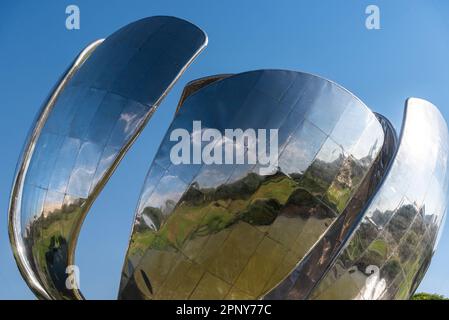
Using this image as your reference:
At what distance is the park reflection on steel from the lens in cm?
1064

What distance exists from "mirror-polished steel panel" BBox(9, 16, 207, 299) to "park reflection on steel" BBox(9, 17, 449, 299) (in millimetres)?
23

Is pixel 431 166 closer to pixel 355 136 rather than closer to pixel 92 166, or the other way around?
pixel 355 136

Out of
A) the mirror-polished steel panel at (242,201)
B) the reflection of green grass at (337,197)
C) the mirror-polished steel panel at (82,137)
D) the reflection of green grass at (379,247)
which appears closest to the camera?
the mirror-polished steel panel at (242,201)

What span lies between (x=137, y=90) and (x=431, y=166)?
5.04 metres

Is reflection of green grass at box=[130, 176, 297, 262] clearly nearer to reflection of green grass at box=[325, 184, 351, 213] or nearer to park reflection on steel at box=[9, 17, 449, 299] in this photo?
park reflection on steel at box=[9, 17, 449, 299]

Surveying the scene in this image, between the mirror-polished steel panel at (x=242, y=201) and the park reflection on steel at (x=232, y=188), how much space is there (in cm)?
2

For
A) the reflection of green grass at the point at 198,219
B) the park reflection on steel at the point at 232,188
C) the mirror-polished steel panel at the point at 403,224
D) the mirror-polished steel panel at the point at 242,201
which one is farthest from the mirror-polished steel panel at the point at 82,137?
the mirror-polished steel panel at the point at 403,224

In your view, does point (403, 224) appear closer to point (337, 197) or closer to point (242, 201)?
point (337, 197)

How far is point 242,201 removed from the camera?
35.1ft

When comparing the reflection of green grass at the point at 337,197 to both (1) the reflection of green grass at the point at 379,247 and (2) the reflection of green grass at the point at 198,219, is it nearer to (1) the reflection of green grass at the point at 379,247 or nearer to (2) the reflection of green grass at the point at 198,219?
(1) the reflection of green grass at the point at 379,247

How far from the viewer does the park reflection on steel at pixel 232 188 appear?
1064cm

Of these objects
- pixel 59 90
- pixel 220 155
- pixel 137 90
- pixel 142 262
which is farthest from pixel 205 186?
pixel 59 90

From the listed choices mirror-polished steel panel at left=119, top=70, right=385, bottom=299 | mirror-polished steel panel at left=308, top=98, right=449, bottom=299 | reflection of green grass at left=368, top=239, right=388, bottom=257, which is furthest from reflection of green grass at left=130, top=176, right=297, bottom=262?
reflection of green grass at left=368, top=239, right=388, bottom=257

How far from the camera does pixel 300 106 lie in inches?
444
